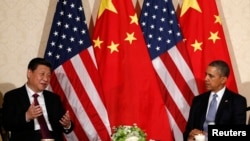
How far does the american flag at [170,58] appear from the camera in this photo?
4.49 metres

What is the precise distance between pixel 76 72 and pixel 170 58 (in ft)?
3.39

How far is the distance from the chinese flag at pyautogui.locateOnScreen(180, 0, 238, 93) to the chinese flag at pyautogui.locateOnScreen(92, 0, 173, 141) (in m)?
0.50

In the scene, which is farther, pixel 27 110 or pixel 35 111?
pixel 27 110

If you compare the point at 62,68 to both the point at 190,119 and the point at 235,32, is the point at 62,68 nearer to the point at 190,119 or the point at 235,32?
the point at 190,119

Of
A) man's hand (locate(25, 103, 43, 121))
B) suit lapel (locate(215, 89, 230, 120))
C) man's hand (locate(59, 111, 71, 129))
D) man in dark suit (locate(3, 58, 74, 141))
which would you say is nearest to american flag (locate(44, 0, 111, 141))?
man in dark suit (locate(3, 58, 74, 141))

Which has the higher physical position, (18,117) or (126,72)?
(126,72)

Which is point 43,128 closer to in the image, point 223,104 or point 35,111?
point 35,111

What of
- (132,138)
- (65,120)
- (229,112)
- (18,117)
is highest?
(18,117)

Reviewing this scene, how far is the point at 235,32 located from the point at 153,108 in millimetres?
1348

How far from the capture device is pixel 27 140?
373 cm

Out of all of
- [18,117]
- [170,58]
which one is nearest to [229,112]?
[170,58]

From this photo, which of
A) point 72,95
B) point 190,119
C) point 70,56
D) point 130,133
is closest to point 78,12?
point 70,56

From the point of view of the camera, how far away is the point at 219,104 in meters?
3.90

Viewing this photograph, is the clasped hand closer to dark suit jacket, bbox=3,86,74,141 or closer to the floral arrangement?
dark suit jacket, bbox=3,86,74,141
